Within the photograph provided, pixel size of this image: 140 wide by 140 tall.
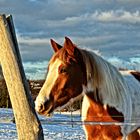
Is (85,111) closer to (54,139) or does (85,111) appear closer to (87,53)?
(87,53)

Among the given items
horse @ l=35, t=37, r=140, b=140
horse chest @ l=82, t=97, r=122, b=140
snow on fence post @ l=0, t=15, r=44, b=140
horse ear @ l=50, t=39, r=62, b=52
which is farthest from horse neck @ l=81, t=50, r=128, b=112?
snow on fence post @ l=0, t=15, r=44, b=140

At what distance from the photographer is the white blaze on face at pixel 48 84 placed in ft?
15.6

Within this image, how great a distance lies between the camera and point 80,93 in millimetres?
5141

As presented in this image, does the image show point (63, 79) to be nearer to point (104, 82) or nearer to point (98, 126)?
point (104, 82)

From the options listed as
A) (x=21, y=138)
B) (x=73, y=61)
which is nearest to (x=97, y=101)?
(x=73, y=61)

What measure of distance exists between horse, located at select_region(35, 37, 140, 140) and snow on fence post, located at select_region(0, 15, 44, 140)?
5.38ft

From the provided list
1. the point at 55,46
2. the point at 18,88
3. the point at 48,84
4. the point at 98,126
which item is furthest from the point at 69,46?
the point at 18,88

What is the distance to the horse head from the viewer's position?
4820 millimetres

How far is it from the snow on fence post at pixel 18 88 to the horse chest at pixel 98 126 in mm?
2149

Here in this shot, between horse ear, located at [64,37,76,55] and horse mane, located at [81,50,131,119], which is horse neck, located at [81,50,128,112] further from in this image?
horse ear, located at [64,37,76,55]

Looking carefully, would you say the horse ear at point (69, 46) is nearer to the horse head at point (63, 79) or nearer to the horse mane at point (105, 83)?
the horse head at point (63, 79)

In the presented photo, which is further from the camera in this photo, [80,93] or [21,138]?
[80,93]

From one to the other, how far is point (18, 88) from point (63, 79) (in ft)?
6.23

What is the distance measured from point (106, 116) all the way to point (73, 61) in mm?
759
